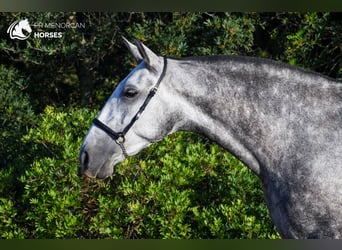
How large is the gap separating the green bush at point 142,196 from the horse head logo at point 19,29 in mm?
1328

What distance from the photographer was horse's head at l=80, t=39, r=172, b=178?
3.10 metres

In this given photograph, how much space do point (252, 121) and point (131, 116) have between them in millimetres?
637

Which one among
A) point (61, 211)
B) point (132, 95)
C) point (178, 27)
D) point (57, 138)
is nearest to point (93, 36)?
point (178, 27)

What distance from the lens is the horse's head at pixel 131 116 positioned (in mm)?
3096

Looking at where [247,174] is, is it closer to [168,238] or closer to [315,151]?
[168,238]

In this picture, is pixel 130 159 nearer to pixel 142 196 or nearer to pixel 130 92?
pixel 142 196

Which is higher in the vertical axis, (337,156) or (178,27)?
(337,156)

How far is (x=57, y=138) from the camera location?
5.25 m

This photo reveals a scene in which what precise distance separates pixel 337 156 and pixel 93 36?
170 inches

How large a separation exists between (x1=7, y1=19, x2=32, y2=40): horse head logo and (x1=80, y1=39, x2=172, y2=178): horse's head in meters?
3.56

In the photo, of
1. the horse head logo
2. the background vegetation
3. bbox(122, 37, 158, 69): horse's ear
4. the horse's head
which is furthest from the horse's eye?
the horse head logo

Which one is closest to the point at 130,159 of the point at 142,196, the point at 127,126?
the point at 142,196

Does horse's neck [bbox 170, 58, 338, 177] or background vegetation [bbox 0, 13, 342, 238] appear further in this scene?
background vegetation [bbox 0, 13, 342, 238]

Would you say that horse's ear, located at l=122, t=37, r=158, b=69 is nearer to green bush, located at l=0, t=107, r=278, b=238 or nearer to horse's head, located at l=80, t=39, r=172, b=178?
horse's head, located at l=80, t=39, r=172, b=178
